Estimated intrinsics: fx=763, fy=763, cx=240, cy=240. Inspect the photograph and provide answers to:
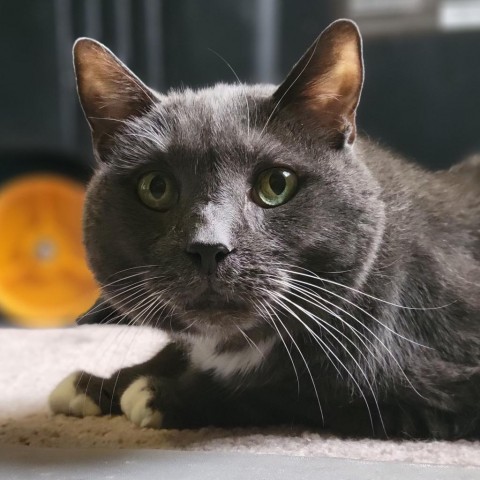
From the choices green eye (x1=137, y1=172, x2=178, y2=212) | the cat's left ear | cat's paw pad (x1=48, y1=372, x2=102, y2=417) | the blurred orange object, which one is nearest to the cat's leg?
cat's paw pad (x1=48, y1=372, x2=102, y2=417)

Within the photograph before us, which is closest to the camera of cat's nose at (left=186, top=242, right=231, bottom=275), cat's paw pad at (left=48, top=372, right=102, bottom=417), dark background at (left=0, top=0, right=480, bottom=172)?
cat's nose at (left=186, top=242, right=231, bottom=275)

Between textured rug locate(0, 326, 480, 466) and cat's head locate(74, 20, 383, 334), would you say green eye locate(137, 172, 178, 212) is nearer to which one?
cat's head locate(74, 20, 383, 334)

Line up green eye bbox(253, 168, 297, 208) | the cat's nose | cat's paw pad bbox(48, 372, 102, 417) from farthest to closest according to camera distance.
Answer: cat's paw pad bbox(48, 372, 102, 417)
green eye bbox(253, 168, 297, 208)
the cat's nose

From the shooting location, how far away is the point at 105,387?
1238mm

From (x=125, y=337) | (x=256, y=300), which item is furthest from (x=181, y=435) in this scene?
(x=125, y=337)

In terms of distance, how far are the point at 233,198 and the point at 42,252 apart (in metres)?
1.56

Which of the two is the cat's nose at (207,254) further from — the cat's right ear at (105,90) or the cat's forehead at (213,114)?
the cat's right ear at (105,90)

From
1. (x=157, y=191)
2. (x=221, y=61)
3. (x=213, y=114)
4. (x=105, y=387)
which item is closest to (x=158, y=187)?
(x=157, y=191)

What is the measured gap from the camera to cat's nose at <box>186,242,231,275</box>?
0.92 meters

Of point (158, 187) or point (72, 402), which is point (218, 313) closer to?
point (158, 187)

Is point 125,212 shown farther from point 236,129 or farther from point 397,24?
point 397,24

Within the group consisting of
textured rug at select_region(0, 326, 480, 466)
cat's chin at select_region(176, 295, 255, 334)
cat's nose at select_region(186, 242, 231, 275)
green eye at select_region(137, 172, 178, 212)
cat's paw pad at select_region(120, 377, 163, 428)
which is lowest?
textured rug at select_region(0, 326, 480, 466)

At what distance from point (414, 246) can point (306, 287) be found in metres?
0.19

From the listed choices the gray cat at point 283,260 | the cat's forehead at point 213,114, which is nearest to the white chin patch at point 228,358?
the gray cat at point 283,260
